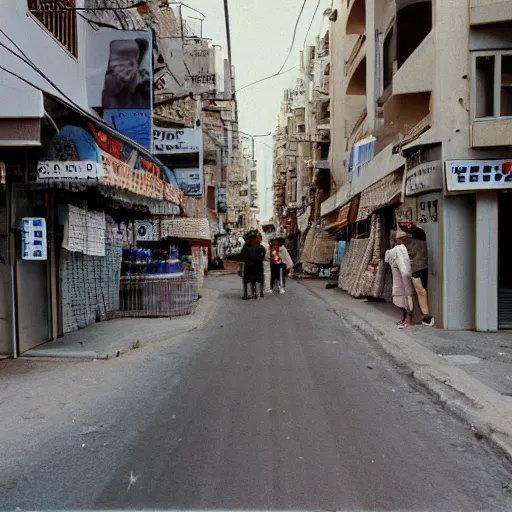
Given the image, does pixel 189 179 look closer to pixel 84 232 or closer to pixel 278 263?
pixel 278 263

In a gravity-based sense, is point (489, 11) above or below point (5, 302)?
above

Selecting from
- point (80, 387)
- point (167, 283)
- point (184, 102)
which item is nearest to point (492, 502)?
point (80, 387)

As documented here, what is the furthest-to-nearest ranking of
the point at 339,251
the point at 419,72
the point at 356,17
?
the point at 339,251
the point at 356,17
the point at 419,72

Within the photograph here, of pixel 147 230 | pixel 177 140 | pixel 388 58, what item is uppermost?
pixel 388 58

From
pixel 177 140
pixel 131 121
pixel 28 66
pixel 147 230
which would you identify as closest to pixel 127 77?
pixel 131 121

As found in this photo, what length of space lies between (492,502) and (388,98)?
12.9 meters

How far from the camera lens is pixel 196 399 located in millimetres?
5973

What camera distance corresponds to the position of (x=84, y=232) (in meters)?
9.74

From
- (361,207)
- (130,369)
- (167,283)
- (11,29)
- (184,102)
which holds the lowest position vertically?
(130,369)

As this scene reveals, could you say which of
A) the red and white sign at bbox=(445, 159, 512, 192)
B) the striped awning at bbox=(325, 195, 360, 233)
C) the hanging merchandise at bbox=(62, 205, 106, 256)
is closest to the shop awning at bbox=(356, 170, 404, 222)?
the striped awning at bbox=(325, 195, 360, 233)

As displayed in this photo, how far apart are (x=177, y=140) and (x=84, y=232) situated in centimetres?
750

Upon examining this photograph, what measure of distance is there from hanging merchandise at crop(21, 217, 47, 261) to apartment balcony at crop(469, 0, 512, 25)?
8598mm

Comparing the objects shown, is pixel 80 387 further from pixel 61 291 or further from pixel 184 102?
pixel 184 102

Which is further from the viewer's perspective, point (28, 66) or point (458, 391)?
point (28, 66)
